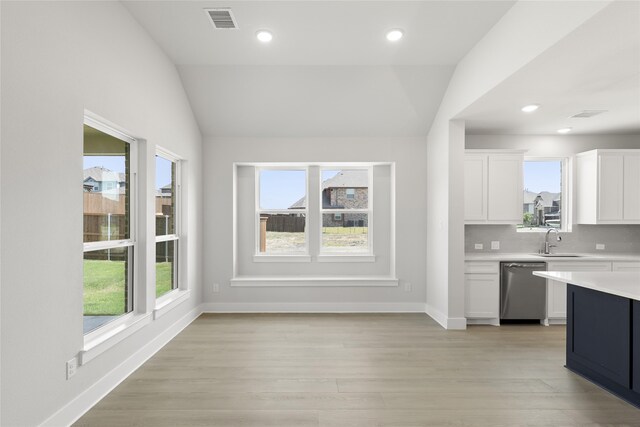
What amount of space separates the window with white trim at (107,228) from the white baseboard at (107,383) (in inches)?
15.4

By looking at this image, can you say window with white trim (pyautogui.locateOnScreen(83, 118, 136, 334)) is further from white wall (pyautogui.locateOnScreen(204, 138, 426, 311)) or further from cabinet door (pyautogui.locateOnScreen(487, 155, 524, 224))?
cabinet door (pyautogui.locateOnScreen(487, 155, 524, 224))

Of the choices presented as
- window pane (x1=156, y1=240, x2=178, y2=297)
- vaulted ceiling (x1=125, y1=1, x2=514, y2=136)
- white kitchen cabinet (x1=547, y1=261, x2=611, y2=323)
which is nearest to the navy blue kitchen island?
white kitchen cabinet (x1=547, y1=261, x2=611, y2=323)

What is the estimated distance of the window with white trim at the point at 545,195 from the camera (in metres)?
5.45

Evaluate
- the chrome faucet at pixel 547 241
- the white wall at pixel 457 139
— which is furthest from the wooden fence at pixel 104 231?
the chrome faucet at pixel 547 241

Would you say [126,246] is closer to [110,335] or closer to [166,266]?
[110,335]

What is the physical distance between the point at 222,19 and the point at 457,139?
290 centimetres

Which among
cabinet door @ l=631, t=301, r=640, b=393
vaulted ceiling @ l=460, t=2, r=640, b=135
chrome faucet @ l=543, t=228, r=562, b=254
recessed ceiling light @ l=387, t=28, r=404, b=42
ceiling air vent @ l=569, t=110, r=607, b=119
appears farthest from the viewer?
chrome faucet @ l=543, t=228, r=562, b=254

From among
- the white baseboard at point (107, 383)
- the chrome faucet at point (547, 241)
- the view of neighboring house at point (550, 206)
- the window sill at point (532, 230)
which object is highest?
the view of neighboring house at point (550, 206)

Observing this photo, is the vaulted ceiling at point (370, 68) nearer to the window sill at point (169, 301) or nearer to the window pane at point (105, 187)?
the window pane at point (105, 187)

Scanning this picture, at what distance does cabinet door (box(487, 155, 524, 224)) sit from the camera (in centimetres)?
491

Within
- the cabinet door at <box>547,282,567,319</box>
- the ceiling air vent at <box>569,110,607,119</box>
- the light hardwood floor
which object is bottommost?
the light hardwood floor

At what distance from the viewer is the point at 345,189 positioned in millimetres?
5789

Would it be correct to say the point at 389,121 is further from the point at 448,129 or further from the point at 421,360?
the point at 421,360

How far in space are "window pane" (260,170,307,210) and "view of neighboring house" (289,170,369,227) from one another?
0.37m
